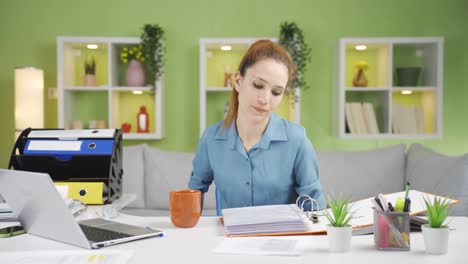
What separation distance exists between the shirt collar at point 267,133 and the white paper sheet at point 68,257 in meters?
0.80

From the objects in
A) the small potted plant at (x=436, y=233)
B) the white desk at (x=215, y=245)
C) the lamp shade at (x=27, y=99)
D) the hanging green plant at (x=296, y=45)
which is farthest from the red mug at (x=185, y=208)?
the lamp shade at (x=27, y=99)

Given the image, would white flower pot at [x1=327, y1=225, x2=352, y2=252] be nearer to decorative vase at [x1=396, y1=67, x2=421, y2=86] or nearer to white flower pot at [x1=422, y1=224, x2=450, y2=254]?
white flower pot at [x1=422, y1=224, x2=450, y2=254]

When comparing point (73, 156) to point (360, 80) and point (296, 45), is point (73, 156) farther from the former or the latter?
point (360, 80)

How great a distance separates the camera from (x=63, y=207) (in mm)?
1203

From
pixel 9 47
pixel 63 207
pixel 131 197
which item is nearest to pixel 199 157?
pixel 131 197

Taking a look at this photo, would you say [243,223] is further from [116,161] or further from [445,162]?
[445,162]

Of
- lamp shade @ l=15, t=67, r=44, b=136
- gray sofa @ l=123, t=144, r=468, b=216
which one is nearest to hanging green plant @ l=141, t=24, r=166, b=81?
gray sofa @ l=123, t=144, r=468, b=216

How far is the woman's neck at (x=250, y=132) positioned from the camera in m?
1.89

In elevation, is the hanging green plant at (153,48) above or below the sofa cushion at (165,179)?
above

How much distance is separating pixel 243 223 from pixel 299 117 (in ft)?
9.02

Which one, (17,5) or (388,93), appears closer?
(388,93)

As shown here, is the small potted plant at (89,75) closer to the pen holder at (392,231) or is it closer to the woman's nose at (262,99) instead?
the woman's nose at (262,99)

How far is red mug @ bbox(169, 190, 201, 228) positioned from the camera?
1.46 meters

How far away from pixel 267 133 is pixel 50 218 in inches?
34.1
